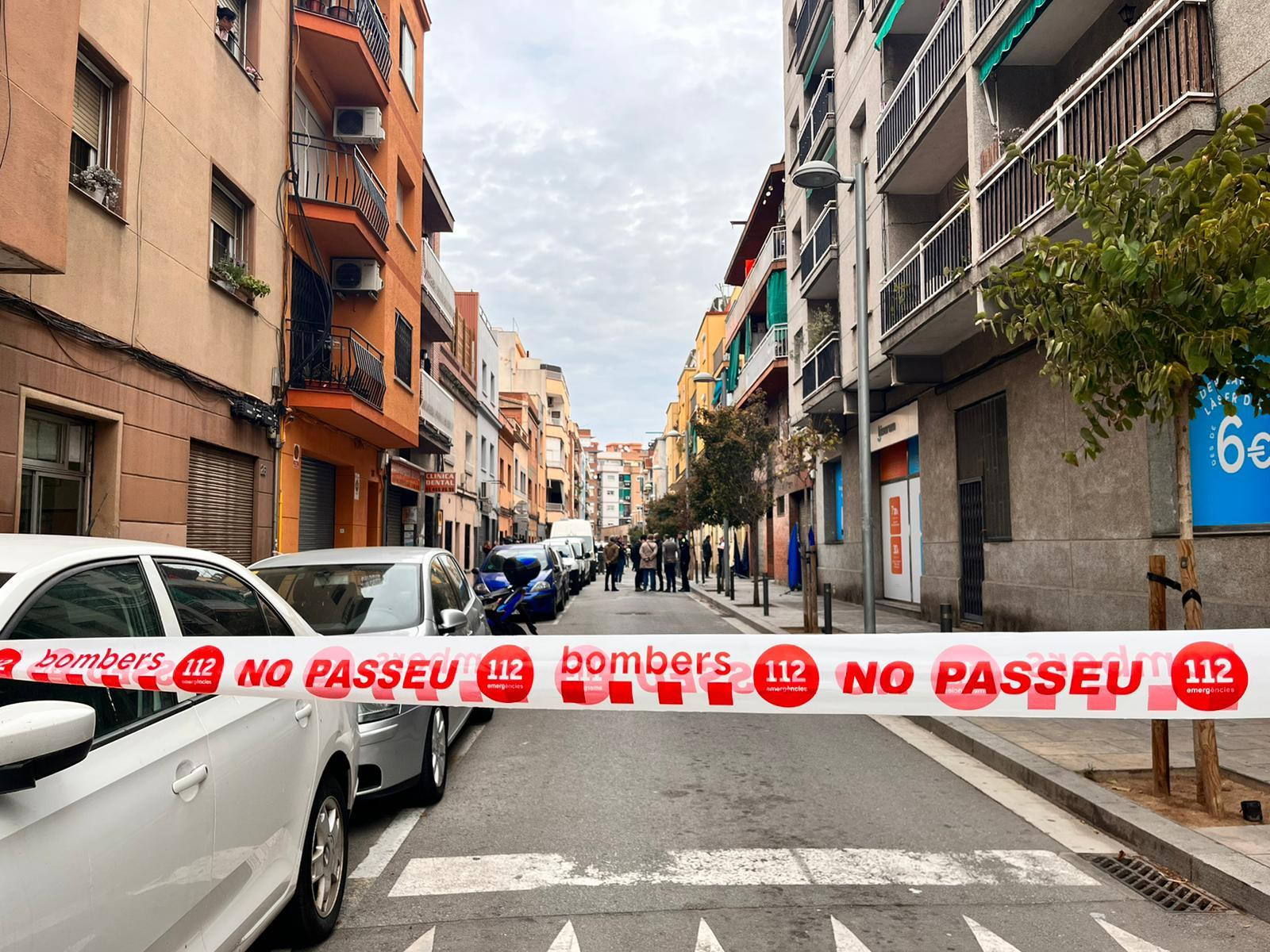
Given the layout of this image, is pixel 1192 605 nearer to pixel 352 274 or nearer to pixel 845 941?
pixel 845 941

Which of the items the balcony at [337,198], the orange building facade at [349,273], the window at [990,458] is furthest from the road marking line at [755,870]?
the balcony at [337,198]

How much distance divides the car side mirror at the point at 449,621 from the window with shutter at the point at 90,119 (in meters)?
5.81

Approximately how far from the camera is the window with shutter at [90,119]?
8.66 m

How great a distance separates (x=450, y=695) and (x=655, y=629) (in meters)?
13.7

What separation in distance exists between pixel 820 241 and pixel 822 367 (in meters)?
3.43

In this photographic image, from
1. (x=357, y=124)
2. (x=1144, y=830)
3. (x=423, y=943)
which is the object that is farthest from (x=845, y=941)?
(x=357, y=124)

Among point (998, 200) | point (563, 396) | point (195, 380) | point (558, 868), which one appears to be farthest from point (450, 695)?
point (563, 396)

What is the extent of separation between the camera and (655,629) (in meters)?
16.8

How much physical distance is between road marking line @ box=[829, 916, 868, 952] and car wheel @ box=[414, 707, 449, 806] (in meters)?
2.66

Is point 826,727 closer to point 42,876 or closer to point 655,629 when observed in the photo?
point 42,876

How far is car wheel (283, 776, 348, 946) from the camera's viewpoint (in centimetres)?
352

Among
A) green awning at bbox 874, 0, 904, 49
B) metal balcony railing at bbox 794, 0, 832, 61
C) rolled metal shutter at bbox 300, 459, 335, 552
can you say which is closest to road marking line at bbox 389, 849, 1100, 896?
rolled metal shutter at bbox 300, 459, 335, 552

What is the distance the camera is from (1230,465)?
9.12 m

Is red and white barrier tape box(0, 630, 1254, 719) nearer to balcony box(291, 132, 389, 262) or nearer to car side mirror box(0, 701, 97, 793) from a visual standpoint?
car side mirror box(0, 701, 97, 793)
